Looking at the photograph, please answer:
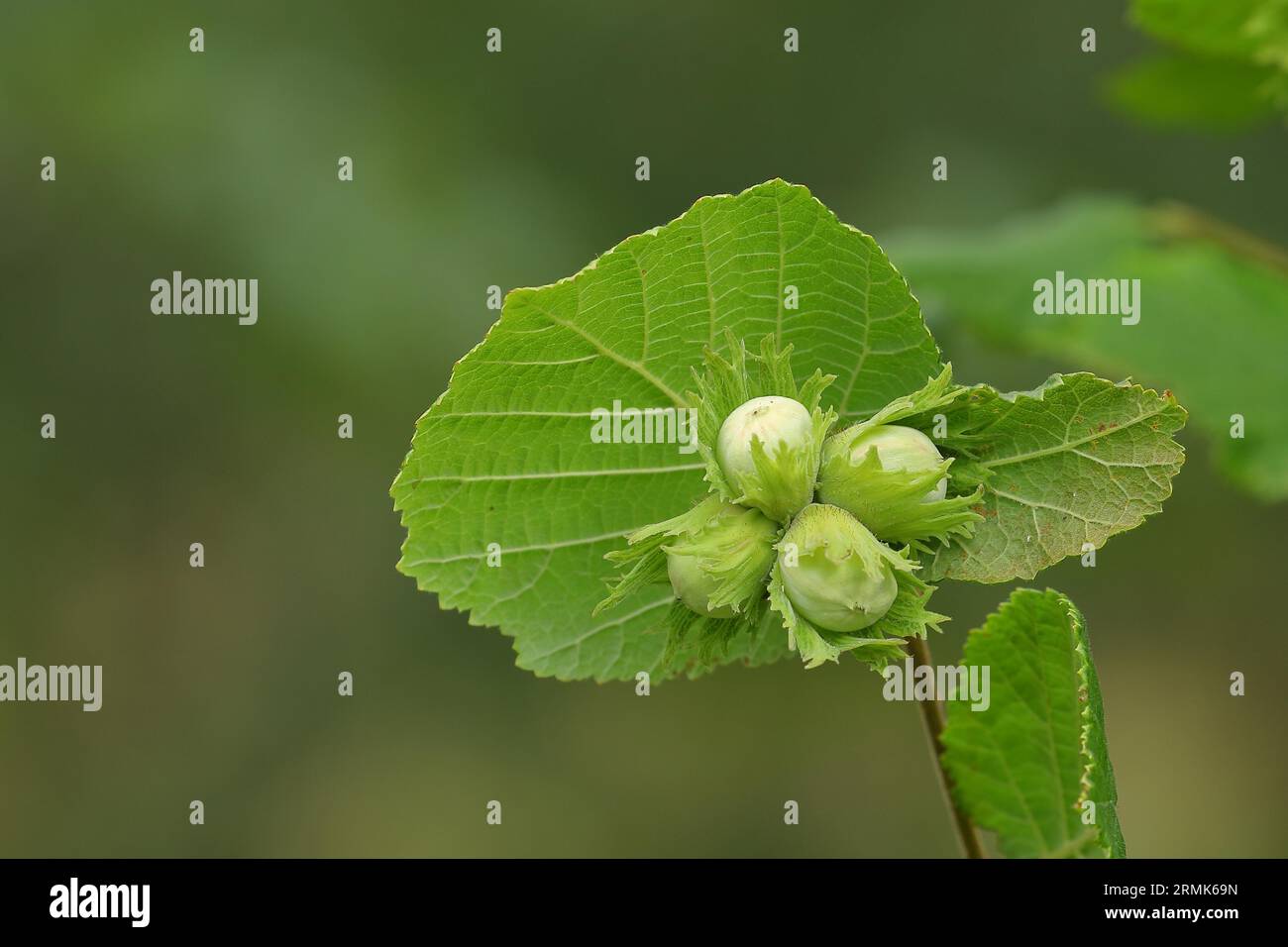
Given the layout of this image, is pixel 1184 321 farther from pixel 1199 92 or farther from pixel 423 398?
pixel 423 398

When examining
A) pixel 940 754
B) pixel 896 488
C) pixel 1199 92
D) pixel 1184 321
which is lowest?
pixel 940 754

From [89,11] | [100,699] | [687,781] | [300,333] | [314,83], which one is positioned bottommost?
[687,781]

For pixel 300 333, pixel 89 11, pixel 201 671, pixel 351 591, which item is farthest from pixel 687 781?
pixel 89 11

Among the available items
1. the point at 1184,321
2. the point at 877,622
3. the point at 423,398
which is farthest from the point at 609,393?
the point at 423,398

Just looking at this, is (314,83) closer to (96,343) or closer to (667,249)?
(96,343)

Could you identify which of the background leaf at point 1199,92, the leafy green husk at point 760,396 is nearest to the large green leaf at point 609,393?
the leafy green husk at point 760,396

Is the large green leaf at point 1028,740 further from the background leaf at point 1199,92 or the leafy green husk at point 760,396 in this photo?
the background leaf at point 1199,92
